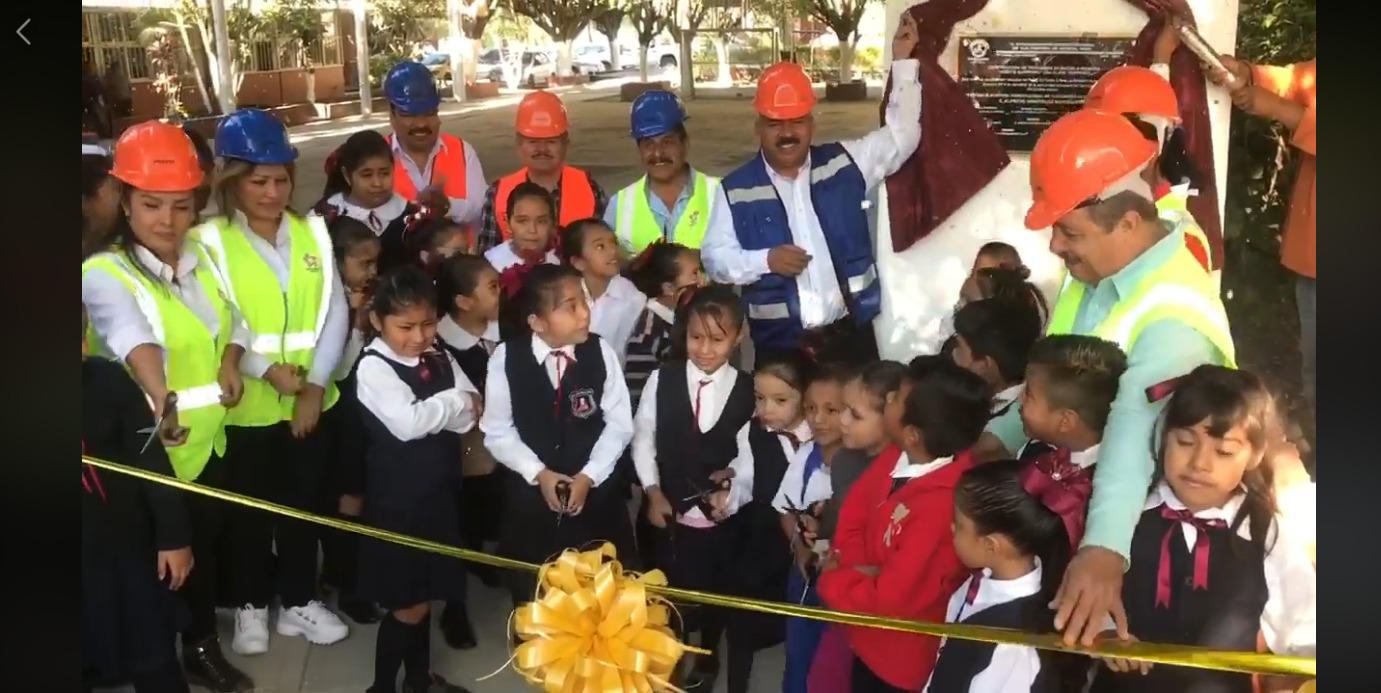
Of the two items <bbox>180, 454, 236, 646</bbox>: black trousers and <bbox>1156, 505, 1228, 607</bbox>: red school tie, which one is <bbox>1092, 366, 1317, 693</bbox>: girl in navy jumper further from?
<bbox>180, 454, 236, 646</bbox>: black trousers

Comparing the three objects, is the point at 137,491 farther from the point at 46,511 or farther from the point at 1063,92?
the point at 1063,92

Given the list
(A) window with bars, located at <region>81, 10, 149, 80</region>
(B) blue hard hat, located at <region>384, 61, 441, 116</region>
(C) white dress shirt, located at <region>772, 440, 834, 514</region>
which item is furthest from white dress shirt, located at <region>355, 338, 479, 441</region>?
(A) window with bars, located at <region>81, 10, 149, 80</region>

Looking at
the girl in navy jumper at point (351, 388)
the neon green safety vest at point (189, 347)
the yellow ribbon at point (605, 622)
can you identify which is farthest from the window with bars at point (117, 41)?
the yellow ribbon at point (605, 622)

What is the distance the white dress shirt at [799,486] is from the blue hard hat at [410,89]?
6.44 feet

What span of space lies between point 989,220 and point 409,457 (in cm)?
189

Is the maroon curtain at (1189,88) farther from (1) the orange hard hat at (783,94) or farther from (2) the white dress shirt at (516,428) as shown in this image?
(2) the white dress shirt at (516,428)

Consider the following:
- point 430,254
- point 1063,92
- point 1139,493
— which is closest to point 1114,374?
point 1139,493

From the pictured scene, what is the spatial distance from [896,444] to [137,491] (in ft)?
5.76

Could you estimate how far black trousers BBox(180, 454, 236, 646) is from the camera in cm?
280

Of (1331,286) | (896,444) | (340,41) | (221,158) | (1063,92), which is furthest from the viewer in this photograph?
(340,41)

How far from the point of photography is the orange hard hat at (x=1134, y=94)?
267 centimetres

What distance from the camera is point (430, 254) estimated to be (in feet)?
10.7

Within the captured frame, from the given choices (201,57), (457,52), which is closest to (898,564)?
(201,57)

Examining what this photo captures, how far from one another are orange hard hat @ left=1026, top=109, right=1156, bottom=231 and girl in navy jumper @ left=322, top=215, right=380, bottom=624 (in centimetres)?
191
